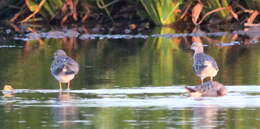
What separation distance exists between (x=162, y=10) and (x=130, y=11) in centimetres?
342

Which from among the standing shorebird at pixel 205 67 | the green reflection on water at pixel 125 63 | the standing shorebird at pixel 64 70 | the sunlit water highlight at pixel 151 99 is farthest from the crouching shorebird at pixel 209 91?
the standing shorebird at pixel 64 70

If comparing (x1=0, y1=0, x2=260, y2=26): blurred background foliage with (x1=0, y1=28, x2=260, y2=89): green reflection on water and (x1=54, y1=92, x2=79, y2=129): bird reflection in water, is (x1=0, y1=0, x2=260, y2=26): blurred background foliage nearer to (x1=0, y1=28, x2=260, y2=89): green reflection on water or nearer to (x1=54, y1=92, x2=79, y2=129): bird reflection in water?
(x1=0, y1=28, x2=260, y2=89): green reflection on water

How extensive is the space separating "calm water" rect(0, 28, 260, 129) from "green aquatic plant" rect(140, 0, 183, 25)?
257cm

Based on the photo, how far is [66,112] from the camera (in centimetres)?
1130

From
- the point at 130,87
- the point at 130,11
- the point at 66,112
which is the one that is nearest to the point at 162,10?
the point at 130,11

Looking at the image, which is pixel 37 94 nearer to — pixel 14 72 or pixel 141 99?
pixel 141 99

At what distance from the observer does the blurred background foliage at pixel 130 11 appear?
25.8 m

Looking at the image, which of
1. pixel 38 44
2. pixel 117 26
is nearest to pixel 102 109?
pixel 38 44

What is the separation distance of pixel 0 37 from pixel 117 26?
3905mm

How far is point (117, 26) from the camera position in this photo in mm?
28406

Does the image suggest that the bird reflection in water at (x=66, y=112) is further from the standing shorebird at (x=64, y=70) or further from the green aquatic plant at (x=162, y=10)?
the green aquatic plant at (x=162, y=10)

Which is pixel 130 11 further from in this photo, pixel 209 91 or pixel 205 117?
pixel 205 117

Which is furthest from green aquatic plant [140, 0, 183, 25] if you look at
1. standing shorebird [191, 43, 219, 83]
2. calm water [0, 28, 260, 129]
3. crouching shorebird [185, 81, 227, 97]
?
crouching shorebird [185, 81, 227, 97]

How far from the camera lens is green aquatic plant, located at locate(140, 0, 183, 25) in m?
25.5
